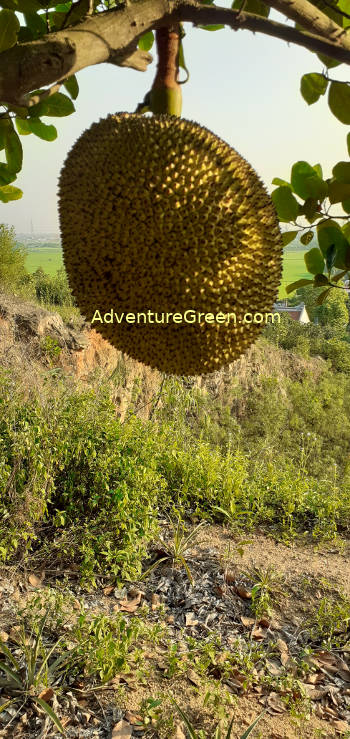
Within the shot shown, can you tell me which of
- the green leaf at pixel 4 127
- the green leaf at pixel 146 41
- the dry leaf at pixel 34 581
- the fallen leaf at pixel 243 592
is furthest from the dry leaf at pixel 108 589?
the green leaf at pixel 146 41

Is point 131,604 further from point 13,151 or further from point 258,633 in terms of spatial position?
point 13,151

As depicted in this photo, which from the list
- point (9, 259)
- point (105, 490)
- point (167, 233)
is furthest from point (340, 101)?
point (9, 259)

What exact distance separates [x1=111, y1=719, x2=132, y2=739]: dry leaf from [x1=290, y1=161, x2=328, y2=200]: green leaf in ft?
6.26

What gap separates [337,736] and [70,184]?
2.32m

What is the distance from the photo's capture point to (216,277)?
0.70 meters

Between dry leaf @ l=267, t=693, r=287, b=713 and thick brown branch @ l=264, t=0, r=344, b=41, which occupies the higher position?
thick brown branch @ l=264, t=0, r=344, b=41

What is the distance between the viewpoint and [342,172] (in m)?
0.94

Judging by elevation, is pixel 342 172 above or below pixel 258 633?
above

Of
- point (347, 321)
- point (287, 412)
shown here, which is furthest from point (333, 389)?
point (347, 321)

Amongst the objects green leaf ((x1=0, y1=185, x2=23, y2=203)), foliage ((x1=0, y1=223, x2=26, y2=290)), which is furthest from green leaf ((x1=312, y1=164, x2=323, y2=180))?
foliage ((x1=0, y1=223, x2=26, y2=290))

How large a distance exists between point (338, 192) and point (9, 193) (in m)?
0.69

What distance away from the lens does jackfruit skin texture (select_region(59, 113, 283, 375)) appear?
0.68 m

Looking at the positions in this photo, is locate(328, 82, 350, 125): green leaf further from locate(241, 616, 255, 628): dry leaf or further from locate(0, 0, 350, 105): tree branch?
locate(241, 616, 255, 628): dry leaf

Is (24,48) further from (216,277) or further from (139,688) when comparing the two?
(139,688)
